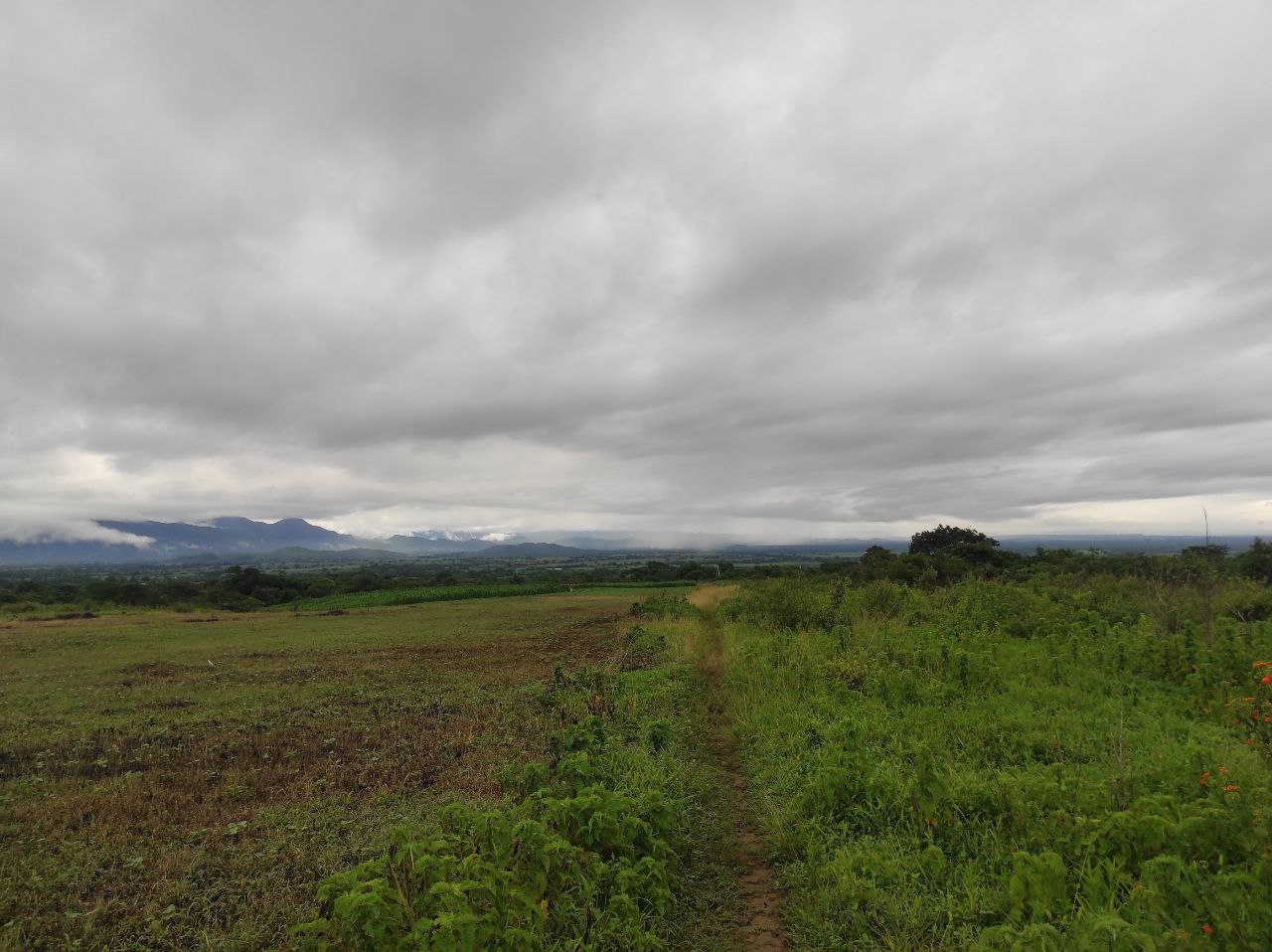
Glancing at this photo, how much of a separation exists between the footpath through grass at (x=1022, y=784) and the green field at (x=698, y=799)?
4 cm

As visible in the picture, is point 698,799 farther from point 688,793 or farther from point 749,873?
point 749,873

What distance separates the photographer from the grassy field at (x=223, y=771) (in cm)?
553

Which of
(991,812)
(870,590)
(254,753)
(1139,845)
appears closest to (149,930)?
(254,753)

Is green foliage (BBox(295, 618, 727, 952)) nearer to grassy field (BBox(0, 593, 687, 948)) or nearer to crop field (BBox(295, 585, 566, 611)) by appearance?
grassy field (BBox(0, 593, 687, 948))

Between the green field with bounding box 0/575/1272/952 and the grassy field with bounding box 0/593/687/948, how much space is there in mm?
50

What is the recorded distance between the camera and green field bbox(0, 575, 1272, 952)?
4.61m

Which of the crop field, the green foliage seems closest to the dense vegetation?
the green foliage

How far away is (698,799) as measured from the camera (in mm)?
7516

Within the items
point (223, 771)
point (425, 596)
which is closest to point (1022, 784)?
point (223, 771)

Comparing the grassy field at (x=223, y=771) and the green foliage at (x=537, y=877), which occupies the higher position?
the green foliage at (x=537, y=877)

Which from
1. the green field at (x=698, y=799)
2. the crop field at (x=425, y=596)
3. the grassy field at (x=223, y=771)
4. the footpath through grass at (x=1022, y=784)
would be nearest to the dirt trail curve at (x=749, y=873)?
the green field at (x=698, y=799)

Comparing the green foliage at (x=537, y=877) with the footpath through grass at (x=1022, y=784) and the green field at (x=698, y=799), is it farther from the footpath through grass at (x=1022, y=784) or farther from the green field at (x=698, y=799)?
the footpath through grass at (x=1022, y=784)

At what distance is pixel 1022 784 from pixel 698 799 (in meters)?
3.67

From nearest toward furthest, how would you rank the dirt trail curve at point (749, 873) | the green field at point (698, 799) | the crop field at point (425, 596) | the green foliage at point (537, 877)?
the green foliage at point (537, 877) → the green field at point (698, 799) → the dirt trail curve at point (749, 873) → the crop field at point (425, 596)
